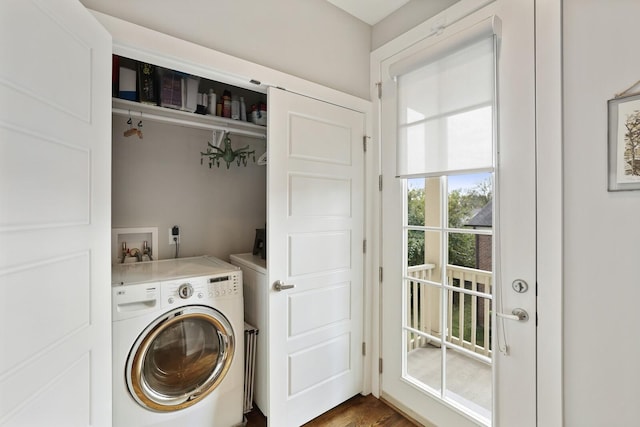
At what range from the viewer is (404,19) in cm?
190

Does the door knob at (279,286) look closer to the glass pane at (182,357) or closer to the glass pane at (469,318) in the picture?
the glass pane at (182,357)

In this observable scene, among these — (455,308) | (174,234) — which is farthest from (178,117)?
(455,308)

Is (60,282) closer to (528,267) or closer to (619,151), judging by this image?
(528,267)

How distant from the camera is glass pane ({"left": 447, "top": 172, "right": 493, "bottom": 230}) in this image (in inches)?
60.3

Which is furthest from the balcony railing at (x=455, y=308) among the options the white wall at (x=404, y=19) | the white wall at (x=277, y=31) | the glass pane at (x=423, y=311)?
the white wall at (x=404, y=19)

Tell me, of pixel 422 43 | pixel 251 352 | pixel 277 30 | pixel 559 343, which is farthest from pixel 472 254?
pixel 277 30

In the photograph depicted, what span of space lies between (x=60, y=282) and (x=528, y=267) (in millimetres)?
1927

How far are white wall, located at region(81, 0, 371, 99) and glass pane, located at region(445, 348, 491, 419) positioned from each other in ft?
6.12

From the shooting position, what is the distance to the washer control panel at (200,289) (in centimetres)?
147

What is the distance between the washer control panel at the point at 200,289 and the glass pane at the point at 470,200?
4.45 feet

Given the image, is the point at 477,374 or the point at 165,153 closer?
the point at 477,374

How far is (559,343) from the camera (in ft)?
4.13

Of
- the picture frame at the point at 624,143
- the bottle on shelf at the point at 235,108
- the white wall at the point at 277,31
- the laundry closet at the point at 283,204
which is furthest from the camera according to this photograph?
the bottle on shelf at the point at 235,108

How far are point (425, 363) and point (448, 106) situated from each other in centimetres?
163
